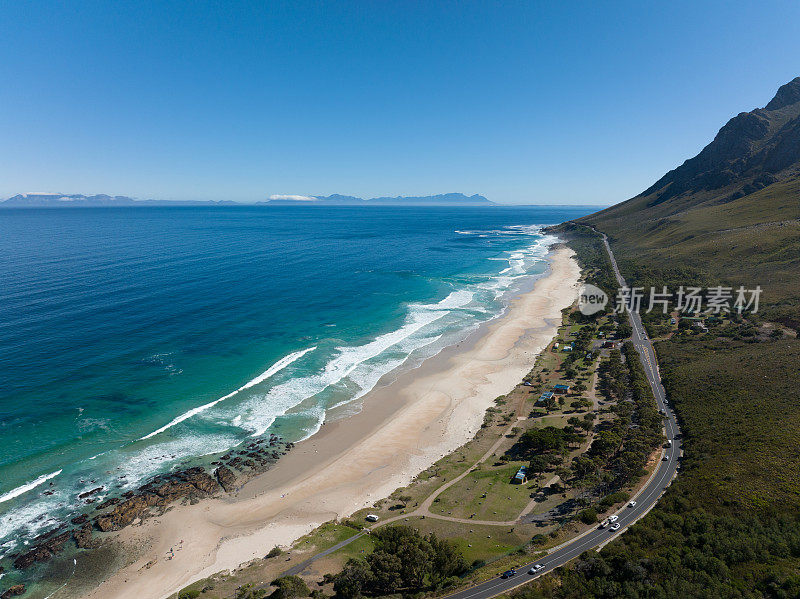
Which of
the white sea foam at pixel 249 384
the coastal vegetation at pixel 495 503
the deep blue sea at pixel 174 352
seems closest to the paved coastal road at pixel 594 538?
the coastal vegetation at pixel 495 503

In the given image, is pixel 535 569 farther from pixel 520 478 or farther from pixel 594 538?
pixel 520 478

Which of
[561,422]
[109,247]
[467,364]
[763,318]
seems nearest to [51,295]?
[109,247]

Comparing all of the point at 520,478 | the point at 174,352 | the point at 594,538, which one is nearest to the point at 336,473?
the point at 520,478

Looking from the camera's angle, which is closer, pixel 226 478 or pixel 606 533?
pixel 606 533

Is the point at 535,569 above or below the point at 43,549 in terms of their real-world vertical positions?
above

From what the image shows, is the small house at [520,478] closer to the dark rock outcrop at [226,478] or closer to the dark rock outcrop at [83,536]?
the dark rock outcrop at [226,478]

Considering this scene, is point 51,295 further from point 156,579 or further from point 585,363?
point 585,363
